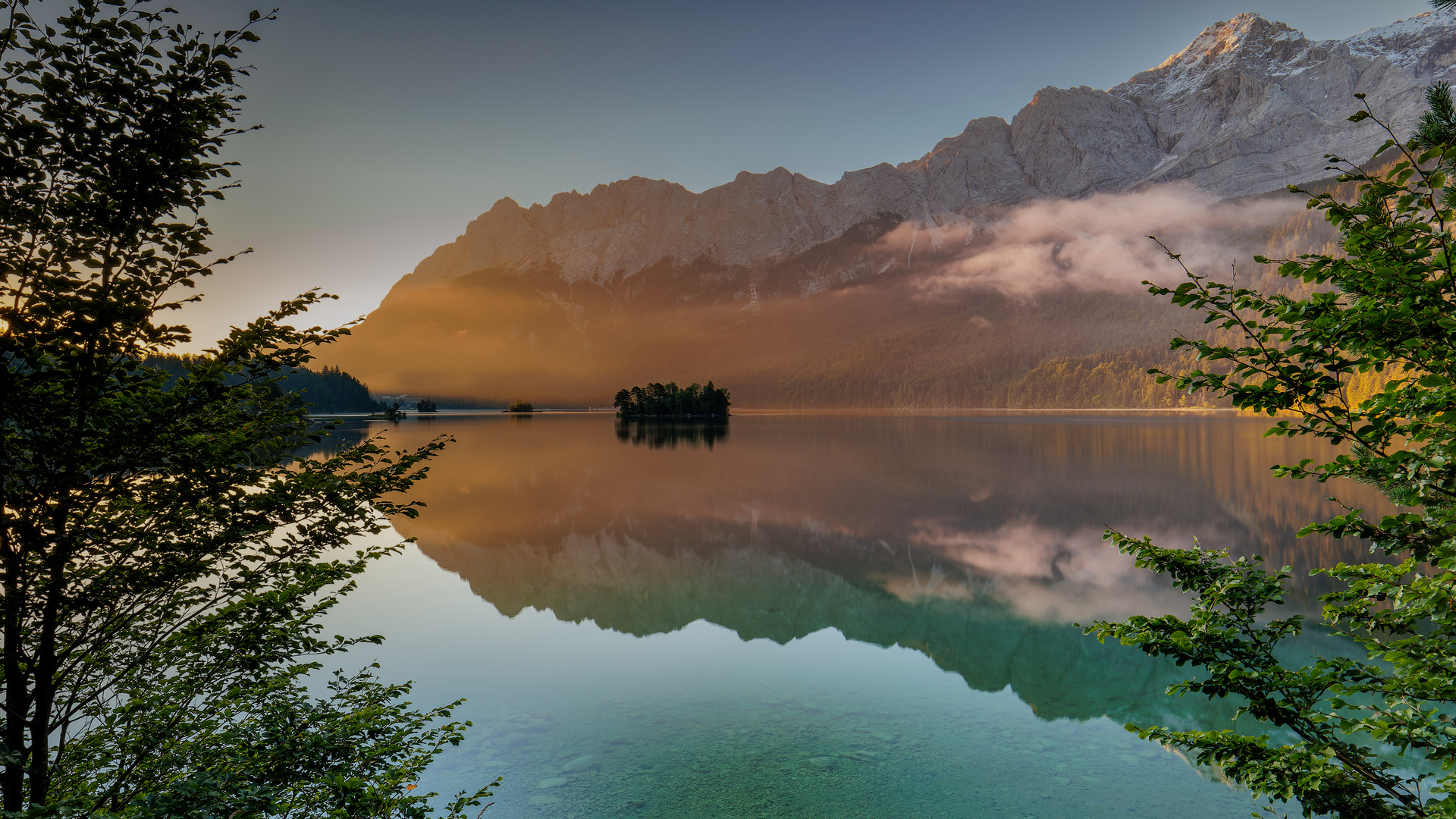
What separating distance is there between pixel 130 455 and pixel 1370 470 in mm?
11386

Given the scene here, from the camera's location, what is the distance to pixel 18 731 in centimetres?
584

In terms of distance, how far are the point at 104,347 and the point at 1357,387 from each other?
9168 inches

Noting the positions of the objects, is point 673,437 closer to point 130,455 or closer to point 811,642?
point 811,642

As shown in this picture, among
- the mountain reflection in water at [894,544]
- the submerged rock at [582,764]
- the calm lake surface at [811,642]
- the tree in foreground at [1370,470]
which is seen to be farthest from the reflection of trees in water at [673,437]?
the tree in foreground at [1370,470]

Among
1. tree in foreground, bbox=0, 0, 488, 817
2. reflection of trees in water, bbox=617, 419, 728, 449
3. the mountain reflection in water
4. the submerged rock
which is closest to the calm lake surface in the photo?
the submerged rock

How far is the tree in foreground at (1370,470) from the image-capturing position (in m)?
5.21

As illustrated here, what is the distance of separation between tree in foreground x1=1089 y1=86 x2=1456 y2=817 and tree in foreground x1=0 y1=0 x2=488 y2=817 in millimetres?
8846

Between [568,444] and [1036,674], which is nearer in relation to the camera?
[1036,674]

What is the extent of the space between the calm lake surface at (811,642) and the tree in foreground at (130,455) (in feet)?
16.7

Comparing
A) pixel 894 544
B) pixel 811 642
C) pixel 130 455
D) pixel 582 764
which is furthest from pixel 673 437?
pixel 130 455

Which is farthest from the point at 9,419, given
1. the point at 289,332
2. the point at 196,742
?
the point at 196,742

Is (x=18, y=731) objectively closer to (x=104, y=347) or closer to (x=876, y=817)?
(x=104, y=347)

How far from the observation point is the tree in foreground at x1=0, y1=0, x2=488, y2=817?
221 inches

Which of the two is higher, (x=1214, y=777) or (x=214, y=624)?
(x=214, y=624)
